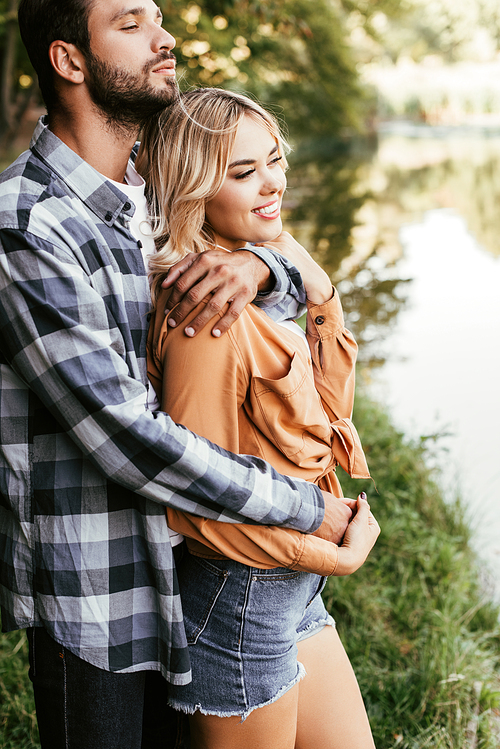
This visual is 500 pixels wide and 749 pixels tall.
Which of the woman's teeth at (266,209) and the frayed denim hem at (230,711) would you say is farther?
the woman's teeth at (266,209)

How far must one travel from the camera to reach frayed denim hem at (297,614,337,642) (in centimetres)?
187

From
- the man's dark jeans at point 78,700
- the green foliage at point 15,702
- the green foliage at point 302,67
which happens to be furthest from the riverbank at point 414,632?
the green foliage at point 302,67

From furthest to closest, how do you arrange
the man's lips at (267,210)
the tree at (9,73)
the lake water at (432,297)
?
1. the tree at (9,73)
2. the lake water at (432,297)
3. the man's lips at (267,210)

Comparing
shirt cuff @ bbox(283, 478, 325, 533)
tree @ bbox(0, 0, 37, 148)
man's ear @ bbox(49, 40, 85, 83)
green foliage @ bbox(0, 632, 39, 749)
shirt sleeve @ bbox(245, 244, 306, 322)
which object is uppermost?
tree @ bbox(0, 0, 37, 148)

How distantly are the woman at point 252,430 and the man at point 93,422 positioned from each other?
0.06 metres

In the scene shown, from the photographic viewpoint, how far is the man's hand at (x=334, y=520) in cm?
169

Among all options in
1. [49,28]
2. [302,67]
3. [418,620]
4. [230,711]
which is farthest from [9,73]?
[230,711]

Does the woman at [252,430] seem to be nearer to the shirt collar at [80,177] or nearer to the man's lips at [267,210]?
the man's lips at [267,210]

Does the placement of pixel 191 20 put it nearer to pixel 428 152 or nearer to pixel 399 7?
pixel 399 7

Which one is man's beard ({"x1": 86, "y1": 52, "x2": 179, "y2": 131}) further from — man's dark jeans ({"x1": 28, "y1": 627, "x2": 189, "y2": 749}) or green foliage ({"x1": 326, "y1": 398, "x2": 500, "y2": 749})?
green foliage ({"x1": 326, "y1": 398, "x2": 500, "y2": 749})

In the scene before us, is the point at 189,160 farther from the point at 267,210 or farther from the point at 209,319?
the point at 209,319

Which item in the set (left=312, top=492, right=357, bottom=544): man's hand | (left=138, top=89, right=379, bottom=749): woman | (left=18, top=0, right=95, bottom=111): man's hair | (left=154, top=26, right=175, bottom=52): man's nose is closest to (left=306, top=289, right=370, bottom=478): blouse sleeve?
(left=138, top=89, right=379, bottom=749): woman

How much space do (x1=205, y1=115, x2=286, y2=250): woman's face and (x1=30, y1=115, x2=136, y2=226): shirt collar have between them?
0.34 metres

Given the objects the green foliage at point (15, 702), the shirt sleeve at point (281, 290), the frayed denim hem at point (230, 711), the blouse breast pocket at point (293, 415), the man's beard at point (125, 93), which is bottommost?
the green foliage at point (15, 702)
